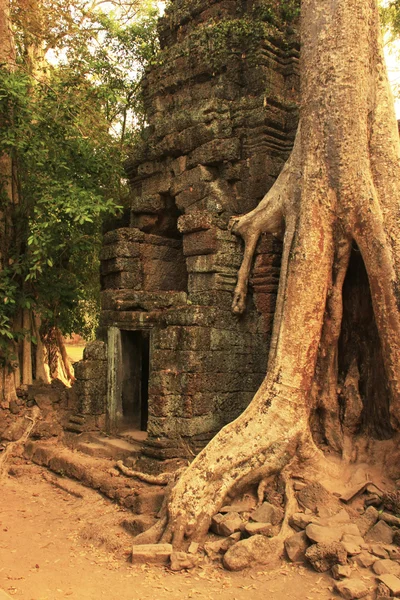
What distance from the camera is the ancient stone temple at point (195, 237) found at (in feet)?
19.6

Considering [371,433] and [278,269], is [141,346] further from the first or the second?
[371,433]

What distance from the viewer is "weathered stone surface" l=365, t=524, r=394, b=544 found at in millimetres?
4227

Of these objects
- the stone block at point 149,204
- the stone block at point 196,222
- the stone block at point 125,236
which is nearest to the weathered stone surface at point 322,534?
the stone block at point 196,222

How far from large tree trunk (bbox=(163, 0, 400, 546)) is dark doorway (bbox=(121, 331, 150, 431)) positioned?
104 inches

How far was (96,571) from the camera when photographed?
166 inches

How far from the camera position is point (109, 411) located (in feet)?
23.2

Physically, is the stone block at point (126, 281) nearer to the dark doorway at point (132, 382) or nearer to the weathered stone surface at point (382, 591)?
the dark doorway at point (132, 382)

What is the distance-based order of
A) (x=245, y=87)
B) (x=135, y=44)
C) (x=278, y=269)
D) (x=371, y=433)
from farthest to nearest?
1. (x=135, y=44)
2. (x=245, y=87)
3. (x=278, y=269)
4. (x=371, y=433)

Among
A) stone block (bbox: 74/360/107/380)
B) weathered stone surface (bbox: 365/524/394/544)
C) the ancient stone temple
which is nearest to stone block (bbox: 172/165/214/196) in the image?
the ancient stone temple

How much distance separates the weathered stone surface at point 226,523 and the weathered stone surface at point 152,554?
42 cm

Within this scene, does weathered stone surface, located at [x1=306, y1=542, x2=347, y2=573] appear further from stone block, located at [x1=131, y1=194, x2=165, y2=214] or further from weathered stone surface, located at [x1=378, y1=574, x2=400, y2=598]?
stone block, located at [x1=131, y1=194, x2=165, y2=214]

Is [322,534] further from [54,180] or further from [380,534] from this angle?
[54,180]

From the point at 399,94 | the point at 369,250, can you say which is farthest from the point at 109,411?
the point at 399,94

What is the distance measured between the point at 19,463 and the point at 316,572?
14.0 ft
